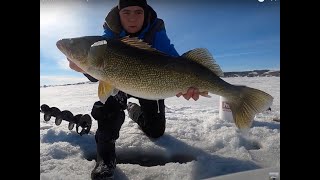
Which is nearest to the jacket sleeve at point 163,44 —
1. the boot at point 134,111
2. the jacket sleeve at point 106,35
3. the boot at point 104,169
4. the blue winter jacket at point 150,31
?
the blue winter jacket at point 150,31

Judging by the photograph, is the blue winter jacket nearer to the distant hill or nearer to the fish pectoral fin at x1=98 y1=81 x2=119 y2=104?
the fish pectoral fin at x1=98 y1=81 x2=119 y2=104

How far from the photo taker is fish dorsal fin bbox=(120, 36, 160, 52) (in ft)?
4.43

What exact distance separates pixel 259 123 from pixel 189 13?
58 cm

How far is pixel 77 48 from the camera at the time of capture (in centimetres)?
130

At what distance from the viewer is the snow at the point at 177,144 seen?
1467 mm

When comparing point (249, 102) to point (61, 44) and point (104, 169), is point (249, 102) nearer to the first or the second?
point (104, 169)

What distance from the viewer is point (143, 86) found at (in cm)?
136

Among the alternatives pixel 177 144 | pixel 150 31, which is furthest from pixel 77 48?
pixel 177 144

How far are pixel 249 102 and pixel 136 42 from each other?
498 millimetres

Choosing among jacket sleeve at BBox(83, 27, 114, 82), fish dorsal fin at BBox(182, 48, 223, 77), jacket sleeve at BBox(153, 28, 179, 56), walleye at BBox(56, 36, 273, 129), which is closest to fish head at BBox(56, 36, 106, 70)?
walleye at BBox(56, 36, 273, 129)
